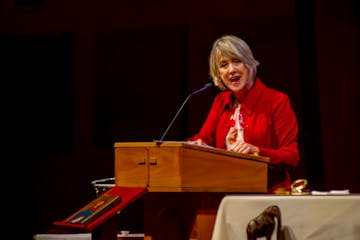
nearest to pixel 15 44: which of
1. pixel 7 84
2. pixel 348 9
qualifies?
pixel 7 84

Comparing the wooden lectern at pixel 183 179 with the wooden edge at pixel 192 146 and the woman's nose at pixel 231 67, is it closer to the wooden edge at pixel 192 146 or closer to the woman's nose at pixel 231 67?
the wooden edge at pixel 192 146

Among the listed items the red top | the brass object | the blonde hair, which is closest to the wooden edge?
the brass object

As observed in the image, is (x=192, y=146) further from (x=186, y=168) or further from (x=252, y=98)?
(x=252, y=98)

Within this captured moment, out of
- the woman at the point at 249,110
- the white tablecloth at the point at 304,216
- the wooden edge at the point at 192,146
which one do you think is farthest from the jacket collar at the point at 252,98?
the white tablecloth at the point at 304,216

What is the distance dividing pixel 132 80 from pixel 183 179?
2.78 meters

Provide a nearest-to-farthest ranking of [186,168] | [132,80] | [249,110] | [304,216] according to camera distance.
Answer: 1. [304,216]
2. [186,168]
3. [249,110]
4. [132,80]

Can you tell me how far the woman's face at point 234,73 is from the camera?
129 inches

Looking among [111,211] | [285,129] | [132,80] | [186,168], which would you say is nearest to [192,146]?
[186,168]

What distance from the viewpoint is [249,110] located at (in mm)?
3293

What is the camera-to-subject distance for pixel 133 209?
15.8ft

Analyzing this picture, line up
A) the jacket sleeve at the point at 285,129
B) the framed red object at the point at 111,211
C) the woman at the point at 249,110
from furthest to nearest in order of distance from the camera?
the woman at the point at 249,110 < the jacket sleeve at the point at 285,129 < the framed red object at the point at 111,211

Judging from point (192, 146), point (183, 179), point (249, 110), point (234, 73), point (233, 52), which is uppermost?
point (233, 52)

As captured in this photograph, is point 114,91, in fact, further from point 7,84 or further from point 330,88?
point 330,88

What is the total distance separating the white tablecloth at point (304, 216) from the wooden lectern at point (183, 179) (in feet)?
0.57
